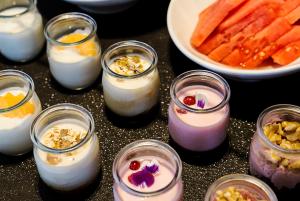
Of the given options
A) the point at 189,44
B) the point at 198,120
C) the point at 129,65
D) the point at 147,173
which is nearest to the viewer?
the point at 147,173

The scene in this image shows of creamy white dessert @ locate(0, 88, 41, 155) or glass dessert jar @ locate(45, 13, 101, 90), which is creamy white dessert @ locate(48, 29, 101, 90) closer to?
glass dessert jar @ locate(45, 13, 101, 90)

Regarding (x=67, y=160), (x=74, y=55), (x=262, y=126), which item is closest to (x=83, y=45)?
(x=74, y=55)

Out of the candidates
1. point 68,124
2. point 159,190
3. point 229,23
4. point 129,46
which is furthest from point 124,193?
point 229,23

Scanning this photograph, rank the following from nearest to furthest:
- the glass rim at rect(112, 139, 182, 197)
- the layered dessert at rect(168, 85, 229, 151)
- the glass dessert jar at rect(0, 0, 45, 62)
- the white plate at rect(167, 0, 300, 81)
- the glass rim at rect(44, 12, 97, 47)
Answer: the glass rim at rect(112, 139, 182, 197) < the layered dessert at rect(168, 85, 229, 151) < the white plate at rect(167, 0, 300, 81) < the glass rim at rect(44, 12, 97, 47) < the glass dessert jar at rect(0, 0, 45, 62)

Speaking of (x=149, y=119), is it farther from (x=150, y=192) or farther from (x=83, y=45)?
(x=150, y=192)

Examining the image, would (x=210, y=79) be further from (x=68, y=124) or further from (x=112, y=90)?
(x=68, y=124)

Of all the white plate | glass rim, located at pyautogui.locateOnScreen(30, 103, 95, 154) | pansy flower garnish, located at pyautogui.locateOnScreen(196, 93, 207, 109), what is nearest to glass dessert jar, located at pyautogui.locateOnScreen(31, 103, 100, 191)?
glass rim, located at pyautogui.locateOnScreen(30, 103, 95, 154)
